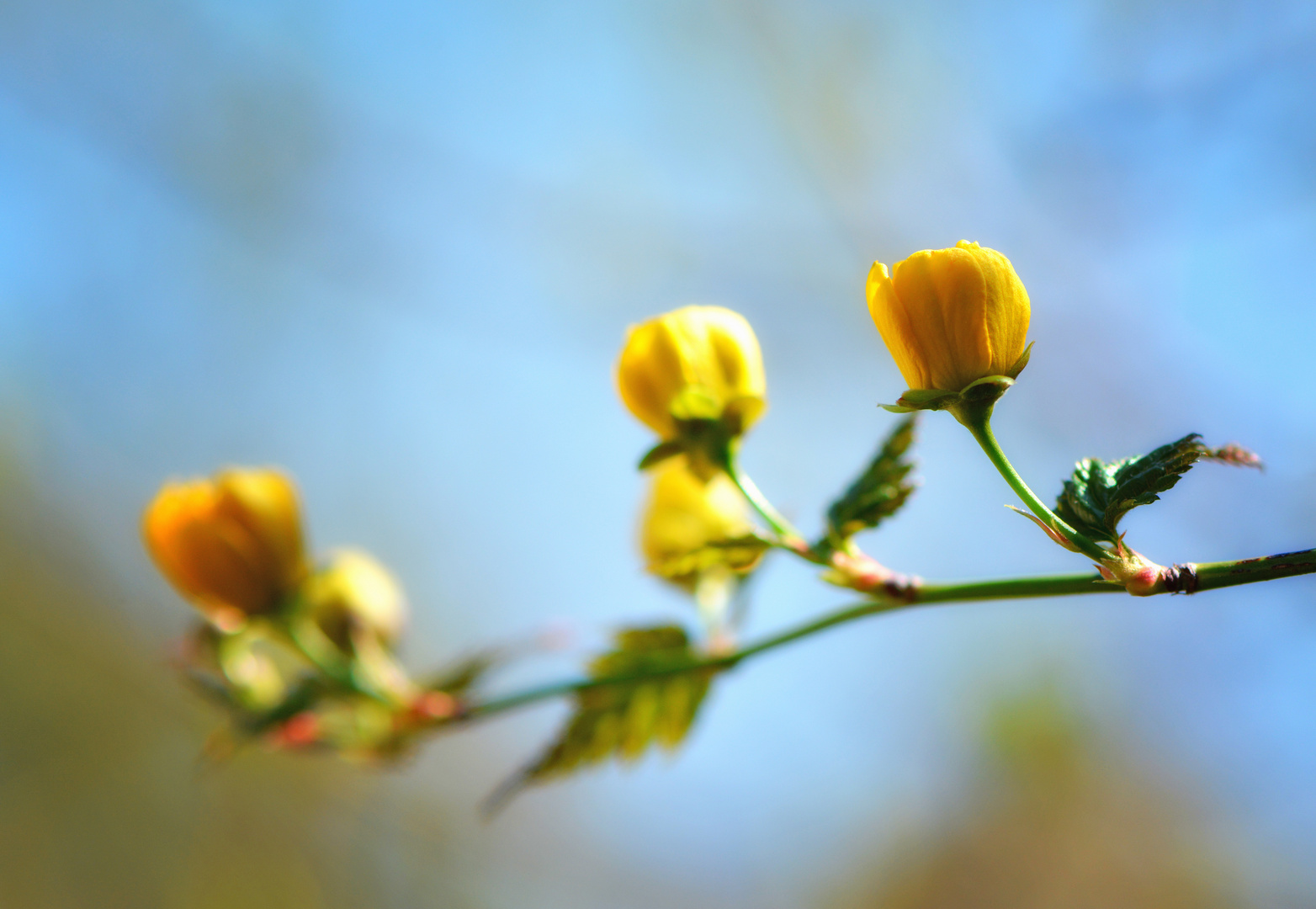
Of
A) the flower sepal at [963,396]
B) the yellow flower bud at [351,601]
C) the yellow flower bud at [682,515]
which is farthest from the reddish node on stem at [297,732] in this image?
the flower sepal at [963,396]

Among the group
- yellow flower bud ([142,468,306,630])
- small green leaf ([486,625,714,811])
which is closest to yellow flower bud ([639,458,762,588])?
small green leaf ([486,625,714,811])

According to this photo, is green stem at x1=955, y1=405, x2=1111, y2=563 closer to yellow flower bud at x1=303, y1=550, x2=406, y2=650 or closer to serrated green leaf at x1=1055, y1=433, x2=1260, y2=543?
serrated green leaf at x1=1055, y1=433, x2=1260, y2=543

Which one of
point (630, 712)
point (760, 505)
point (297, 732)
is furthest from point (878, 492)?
point (297, 732)

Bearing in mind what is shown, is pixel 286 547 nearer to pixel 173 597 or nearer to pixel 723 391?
pixel 723 391

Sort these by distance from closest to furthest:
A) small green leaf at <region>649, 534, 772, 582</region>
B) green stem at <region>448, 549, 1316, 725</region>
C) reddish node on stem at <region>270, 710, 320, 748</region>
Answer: green stem at <region>448, 549, 1316, 725</region>, small green leaf at <region>649, 534, 772, 582</region>, reddish node on stem at <region>270, 710, 320, 748</region>

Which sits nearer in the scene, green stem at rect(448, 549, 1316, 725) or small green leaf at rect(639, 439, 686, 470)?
green stem at rect(448, 549, 1316, 725)

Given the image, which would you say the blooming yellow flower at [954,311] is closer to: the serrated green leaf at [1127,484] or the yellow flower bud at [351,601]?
the serrated green leaf at [1127,484]

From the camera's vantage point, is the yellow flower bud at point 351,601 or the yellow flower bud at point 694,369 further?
the yellow flower bud at point 351,601

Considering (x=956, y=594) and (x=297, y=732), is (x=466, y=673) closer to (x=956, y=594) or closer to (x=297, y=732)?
(x=297, y=732)
